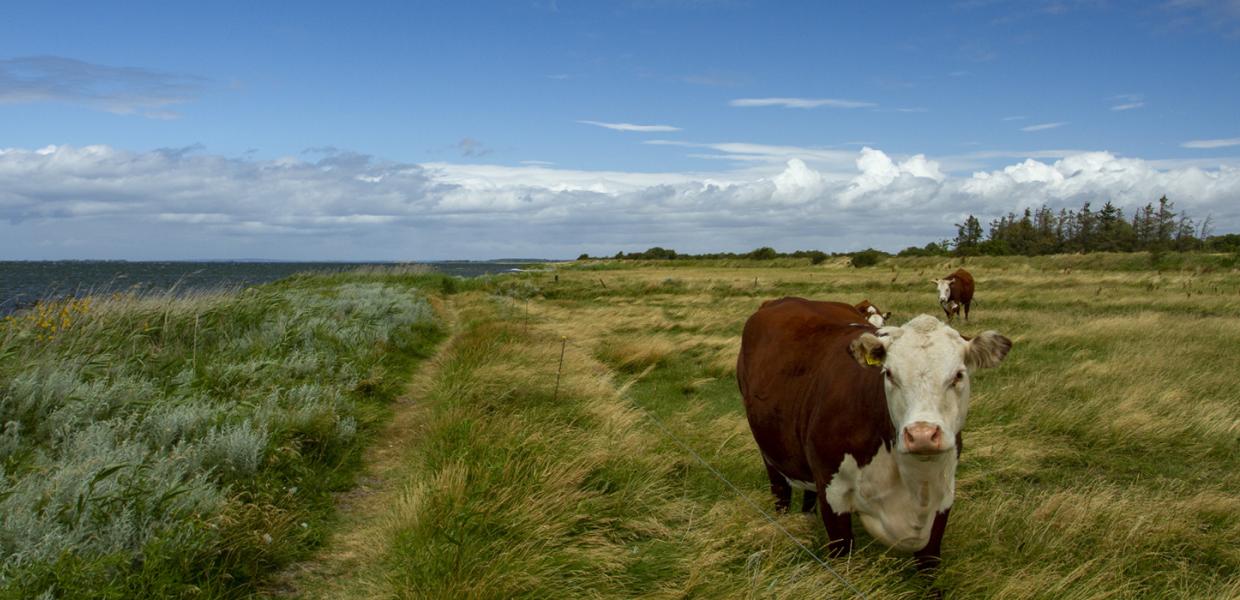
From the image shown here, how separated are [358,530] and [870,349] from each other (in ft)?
12.2

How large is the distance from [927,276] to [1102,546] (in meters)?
37.4

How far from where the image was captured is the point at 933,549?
163 inches

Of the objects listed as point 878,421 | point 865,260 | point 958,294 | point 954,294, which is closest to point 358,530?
point 878,421

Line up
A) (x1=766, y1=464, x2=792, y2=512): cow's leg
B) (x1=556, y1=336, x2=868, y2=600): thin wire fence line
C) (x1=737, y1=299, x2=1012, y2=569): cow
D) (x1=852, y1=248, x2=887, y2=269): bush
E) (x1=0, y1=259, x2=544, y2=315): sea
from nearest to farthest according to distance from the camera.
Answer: (x1=737, y1=299, x2=1012, y2=569): cow → (x1=556, y1=336, x2=868, y2=600): thin wire fence line → (x1=766, y1=464, x2=792, y2=512): cow's leg → (x1=0, y1=259, x2=544, y2=315): sea → (x1=852, y1=248, x2=887, y2=269): bush

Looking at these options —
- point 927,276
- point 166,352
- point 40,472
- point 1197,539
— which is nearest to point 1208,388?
point 1197,539

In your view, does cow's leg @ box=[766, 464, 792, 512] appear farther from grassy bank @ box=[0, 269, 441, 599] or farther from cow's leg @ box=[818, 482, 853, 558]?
grassy bank @ box=[0, 269, 441, 599]

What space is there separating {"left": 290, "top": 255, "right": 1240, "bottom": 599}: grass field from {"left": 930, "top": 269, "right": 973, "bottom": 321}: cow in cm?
681

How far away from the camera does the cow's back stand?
417cm

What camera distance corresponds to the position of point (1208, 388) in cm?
930

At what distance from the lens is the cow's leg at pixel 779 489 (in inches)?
227

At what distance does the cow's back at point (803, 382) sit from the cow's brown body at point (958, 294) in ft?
48.6

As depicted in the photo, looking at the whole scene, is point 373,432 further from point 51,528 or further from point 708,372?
point 708,372

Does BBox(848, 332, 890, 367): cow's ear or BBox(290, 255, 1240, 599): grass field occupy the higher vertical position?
BBox(848, 332, 890, 367): cow's ear

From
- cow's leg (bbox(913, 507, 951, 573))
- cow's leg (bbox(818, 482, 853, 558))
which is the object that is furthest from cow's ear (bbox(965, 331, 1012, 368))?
cow's leg (bbox(818, 482, 853, 558))
